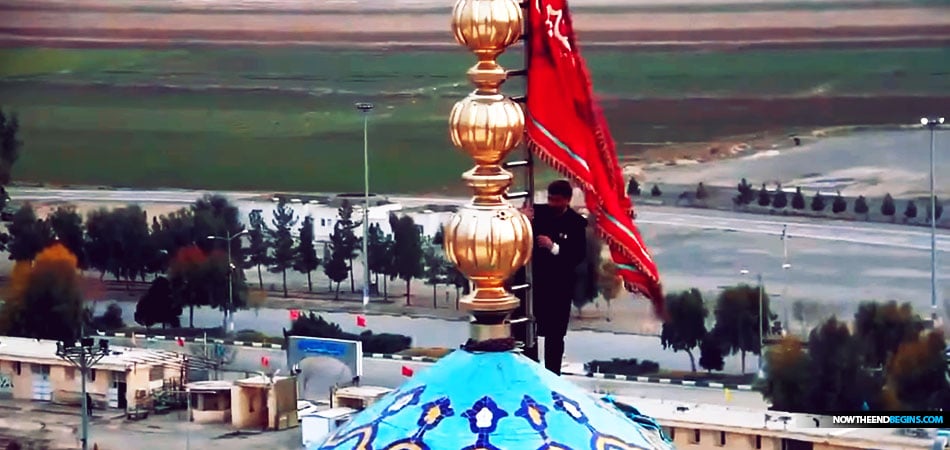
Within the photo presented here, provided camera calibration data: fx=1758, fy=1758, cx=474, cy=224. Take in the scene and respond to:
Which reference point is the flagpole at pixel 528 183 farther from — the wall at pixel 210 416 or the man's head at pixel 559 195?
the wall at pixel 210 416

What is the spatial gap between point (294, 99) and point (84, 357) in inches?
92.9

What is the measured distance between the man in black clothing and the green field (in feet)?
29.3

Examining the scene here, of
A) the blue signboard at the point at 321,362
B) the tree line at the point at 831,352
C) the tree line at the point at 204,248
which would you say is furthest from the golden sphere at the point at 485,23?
the tree line at the point at 204,248

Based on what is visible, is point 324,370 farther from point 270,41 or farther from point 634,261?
point 634,261

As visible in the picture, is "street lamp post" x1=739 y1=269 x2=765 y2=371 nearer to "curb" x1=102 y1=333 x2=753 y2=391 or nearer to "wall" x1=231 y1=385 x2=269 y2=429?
"curb" x1=102 y1=333 x2=753 y2=391

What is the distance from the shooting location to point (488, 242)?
1640 mm

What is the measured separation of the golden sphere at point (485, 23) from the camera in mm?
1669

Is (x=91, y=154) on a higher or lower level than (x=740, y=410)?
higher

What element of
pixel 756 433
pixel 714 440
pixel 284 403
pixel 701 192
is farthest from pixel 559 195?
pixel 284 403

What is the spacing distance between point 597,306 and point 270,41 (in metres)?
3.36

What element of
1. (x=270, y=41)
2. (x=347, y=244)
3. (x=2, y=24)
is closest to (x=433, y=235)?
(x=347, y=244)

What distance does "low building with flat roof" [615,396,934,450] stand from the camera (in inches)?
386

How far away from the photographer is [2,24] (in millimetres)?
13977

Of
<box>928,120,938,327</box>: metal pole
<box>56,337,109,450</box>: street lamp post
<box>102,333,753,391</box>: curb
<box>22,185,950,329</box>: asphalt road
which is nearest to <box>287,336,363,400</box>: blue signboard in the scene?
<box>102,333,753,391</box>: curb
